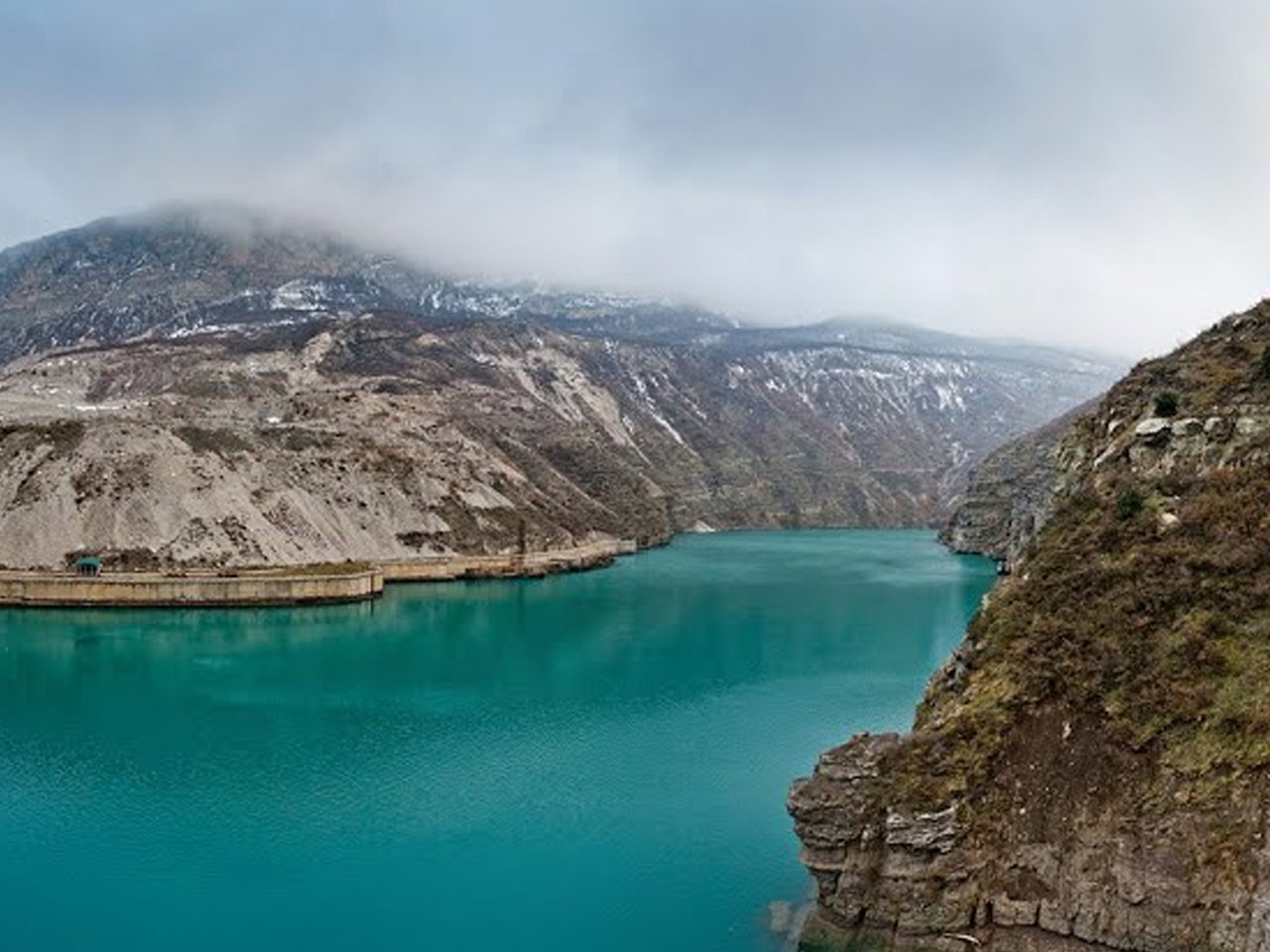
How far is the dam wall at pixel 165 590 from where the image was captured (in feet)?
268

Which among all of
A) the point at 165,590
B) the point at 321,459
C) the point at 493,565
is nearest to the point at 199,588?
the point at 165,590

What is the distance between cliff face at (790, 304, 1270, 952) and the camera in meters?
23.0

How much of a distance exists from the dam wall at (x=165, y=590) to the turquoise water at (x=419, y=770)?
7.64ft

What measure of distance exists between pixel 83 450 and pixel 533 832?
73465 mm

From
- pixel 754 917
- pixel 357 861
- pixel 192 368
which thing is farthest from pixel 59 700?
pixel 192 368

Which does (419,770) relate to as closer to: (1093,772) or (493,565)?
(1093,772)

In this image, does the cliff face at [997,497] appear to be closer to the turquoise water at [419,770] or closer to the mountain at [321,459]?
the mountain at [321,459]

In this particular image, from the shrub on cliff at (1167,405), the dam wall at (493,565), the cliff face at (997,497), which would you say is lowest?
the dam wall at (493,565)

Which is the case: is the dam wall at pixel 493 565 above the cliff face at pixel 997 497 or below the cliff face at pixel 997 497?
below

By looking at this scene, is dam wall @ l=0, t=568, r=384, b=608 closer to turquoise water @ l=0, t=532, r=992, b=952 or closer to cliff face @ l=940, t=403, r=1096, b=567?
turquoise water @ l=0, t=532, r=992, b=952

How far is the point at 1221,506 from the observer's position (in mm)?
28734

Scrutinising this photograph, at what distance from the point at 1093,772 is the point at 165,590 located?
2901 inches

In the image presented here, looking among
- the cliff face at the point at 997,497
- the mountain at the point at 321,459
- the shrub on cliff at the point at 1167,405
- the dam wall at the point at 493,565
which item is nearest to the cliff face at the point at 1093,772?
the shrub on cliff at the point at 1167,405

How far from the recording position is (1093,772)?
80.8 ft
